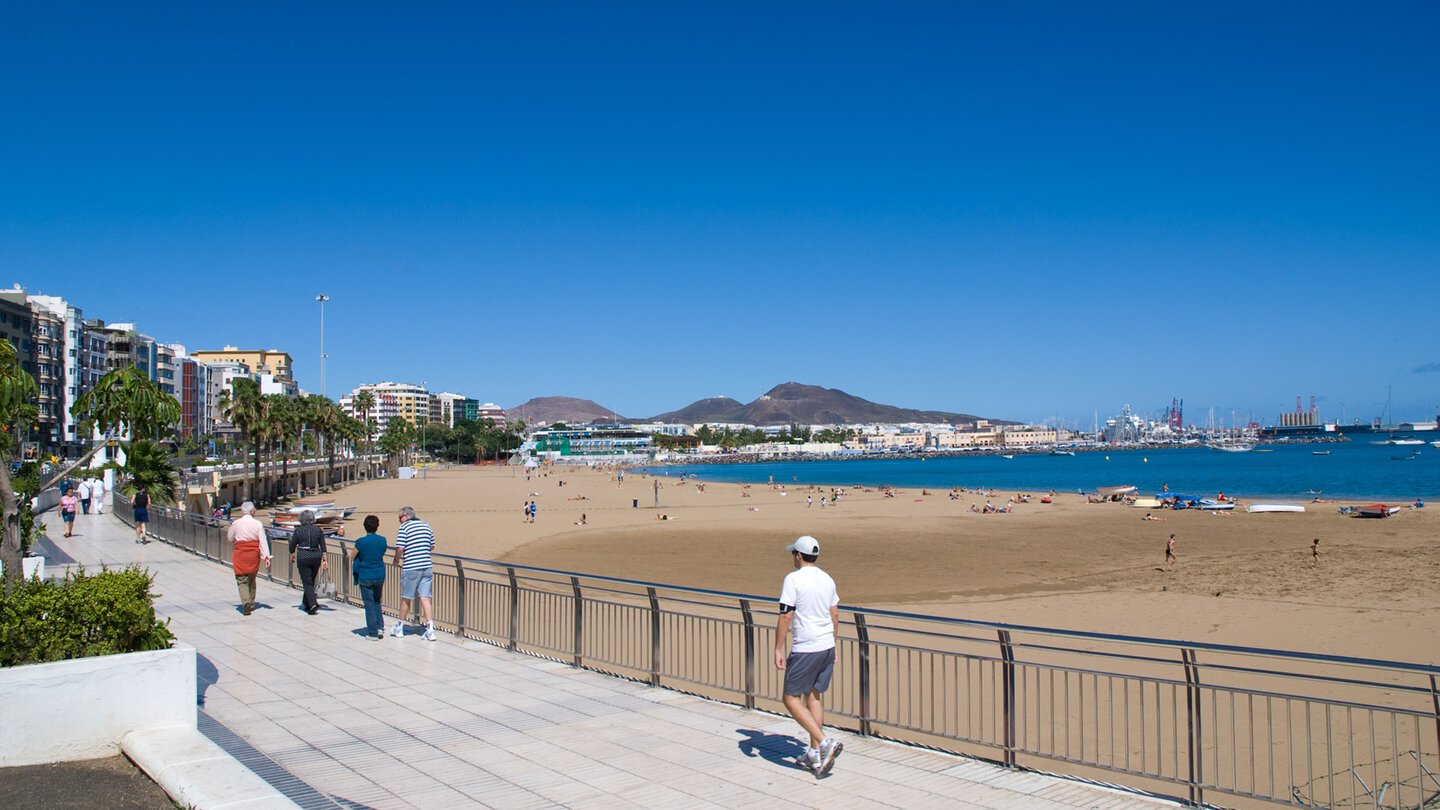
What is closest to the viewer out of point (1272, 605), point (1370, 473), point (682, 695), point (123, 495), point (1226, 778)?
point (682, 695)

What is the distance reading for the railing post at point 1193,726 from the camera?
20.0ft

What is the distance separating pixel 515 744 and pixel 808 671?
2.53 metres

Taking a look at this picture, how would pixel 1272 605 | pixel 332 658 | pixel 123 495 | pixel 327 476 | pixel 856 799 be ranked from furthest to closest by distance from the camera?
pixel 327 476 → pixel 123 495 → pixel 1272 605 → pixel 332 658 → pixel 856 799

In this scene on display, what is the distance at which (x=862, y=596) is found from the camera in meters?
23.8

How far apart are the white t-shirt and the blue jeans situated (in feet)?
23.4

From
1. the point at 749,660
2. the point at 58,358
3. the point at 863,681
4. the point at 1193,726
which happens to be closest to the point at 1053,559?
the point at 749,660

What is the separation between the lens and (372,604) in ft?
39.7

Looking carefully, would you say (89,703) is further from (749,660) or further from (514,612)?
(514,612)

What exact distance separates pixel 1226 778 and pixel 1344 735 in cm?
272

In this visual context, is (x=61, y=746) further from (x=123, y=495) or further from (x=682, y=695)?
(x=123, y=495)

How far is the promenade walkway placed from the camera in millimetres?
6266

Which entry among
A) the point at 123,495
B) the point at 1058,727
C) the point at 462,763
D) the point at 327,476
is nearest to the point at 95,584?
the point at 462,763

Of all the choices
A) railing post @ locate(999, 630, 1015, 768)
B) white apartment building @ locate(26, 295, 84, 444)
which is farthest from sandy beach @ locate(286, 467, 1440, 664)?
white apartment building @ locate(26, 295, 84, 444)

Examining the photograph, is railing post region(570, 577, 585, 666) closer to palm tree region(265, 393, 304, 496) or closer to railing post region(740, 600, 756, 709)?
railing post region(740, 600, 756, 709)
